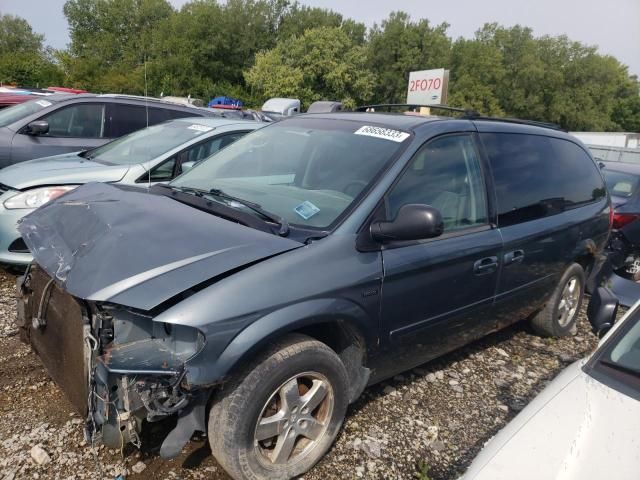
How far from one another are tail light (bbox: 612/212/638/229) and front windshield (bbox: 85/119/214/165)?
503cm

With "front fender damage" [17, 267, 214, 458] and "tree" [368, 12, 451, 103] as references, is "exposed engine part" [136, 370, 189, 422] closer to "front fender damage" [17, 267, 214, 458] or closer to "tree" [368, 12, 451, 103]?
"front fender damage" [17, 267, 214, 458]

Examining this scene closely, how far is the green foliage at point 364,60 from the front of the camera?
51.2m

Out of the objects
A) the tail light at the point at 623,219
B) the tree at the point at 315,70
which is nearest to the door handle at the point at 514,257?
the tail light at the point at 623,219

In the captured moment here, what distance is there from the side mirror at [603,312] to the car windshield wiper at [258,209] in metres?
1.60

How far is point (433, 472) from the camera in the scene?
270 cm

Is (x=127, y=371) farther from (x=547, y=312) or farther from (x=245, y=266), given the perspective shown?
(x=547, y=312)

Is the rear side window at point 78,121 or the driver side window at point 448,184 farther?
the rear side window at point 78,121

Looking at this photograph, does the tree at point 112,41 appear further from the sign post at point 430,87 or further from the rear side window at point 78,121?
the sign post at point 430,87

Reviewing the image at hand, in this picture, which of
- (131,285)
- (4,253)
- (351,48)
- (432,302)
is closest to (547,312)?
(432,302)

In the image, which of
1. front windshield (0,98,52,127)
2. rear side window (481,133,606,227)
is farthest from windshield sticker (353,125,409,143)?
front windshield (0,98,52,127)

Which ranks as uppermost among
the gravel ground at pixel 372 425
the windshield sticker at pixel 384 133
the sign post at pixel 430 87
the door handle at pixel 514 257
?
the sign post at pixel 430 87

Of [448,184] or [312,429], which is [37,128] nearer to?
[448,184]

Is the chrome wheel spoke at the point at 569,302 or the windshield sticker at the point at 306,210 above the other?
the windshield sticker at the point at 306,210

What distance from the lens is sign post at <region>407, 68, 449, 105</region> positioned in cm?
1576
